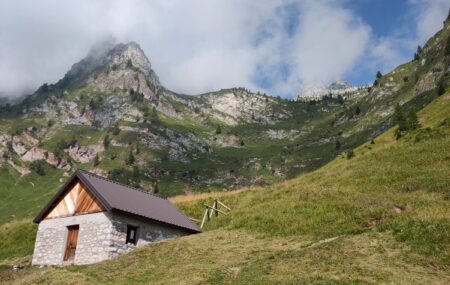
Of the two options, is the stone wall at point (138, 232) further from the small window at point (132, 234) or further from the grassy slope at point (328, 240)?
the grassy slope at point (328, 240)

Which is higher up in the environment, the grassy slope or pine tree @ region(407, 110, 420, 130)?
pine tree @ region(407, 110, 420, 130)

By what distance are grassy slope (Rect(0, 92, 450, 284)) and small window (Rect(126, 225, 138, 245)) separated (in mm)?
4276

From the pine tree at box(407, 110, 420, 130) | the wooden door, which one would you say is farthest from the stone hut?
the pine tree at box(407, 110, 420, 130)

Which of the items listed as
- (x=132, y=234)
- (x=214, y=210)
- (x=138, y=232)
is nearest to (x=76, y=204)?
(x=132, y=234)

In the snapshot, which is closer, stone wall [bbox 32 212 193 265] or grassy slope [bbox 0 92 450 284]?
grassy slope [bbox 0 92 450 284]

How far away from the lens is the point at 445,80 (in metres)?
140

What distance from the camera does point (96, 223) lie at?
124 ft

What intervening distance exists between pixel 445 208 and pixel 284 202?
1598cm

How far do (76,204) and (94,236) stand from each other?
4.66m

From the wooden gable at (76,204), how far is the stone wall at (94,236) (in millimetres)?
505

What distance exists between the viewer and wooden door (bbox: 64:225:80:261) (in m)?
39.3

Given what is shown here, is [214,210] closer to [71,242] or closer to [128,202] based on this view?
[128,202]

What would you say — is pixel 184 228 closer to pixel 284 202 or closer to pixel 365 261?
pixel 284 202

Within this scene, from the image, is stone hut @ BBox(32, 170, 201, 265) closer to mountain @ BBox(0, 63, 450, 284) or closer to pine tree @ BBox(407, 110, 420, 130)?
mountain @ BBox(0, 63, 450, 284)
